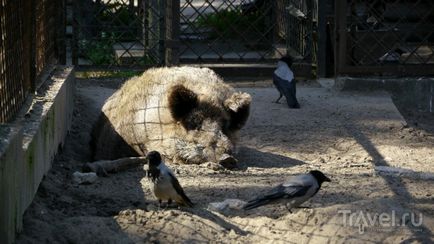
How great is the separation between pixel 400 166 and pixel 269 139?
5.29ft

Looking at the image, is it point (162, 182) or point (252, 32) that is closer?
point (162, 182)

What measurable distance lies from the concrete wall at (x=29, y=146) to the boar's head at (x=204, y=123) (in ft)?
3.38

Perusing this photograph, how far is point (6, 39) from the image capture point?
6094 millimetres

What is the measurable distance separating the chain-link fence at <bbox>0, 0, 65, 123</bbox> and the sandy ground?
0.69 metres

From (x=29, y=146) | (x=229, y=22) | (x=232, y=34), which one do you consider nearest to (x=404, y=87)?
(x=229, y=22)

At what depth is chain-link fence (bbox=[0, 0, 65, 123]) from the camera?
6.01m

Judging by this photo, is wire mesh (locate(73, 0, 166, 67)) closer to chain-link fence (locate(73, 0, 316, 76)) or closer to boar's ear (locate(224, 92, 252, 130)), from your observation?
chain-link fence (locate(73, 0, 316, 76))

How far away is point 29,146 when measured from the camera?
240 inches

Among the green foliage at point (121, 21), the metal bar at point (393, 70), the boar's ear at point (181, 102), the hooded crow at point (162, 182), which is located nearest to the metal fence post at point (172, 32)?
the green foliage at point (121, 21)

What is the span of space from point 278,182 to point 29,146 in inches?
84.6

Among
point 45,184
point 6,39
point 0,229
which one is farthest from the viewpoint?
point 45,184

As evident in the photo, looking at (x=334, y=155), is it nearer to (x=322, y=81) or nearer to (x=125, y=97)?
(x=125, y=97)

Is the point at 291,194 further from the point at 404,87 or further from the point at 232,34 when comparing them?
the point at 232,34

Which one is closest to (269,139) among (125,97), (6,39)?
(125,97)
